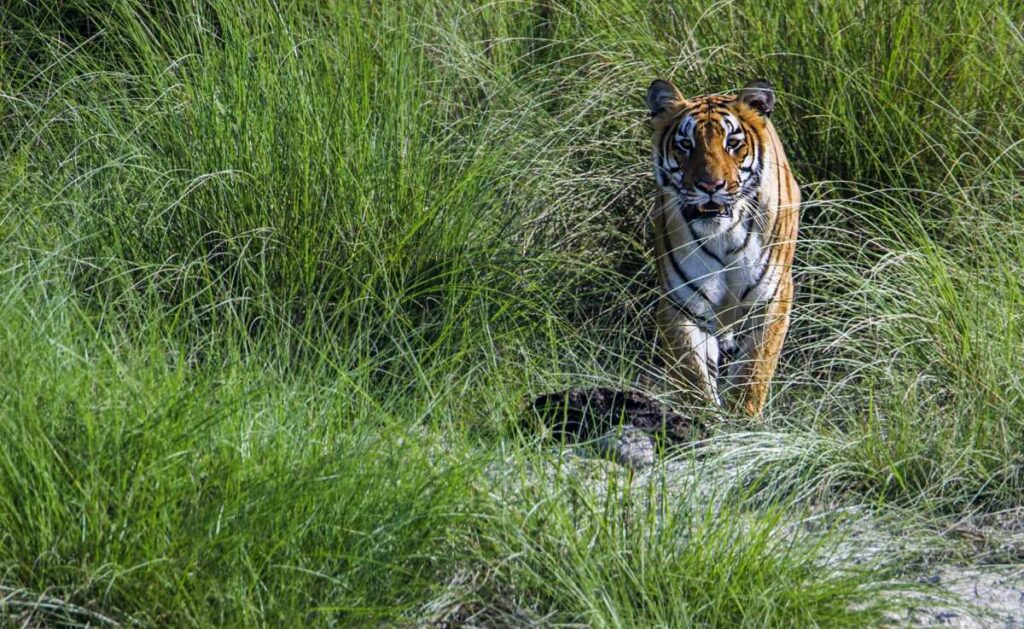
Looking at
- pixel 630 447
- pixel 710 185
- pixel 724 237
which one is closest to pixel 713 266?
pixel 724 237

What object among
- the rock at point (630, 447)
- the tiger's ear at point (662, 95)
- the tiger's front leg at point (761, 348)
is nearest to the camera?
the rock at point (630, 447)

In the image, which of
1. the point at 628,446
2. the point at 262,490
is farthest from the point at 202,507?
the point at 628,446

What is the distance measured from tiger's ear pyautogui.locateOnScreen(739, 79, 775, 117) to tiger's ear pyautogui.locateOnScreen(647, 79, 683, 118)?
207mm

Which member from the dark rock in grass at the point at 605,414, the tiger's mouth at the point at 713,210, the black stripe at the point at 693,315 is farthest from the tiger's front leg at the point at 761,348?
the dark rock in grass at the point at 605,414

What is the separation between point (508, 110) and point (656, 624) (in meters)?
2.62

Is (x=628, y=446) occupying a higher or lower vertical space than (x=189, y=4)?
lower

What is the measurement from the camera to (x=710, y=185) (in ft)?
15.0

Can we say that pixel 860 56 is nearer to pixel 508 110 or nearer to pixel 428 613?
pixel 508 110

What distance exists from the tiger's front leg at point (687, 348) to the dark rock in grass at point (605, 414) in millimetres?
521

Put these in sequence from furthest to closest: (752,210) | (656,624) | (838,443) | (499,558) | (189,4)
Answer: (189,4) → (752,210) → (838,443) → (499,558) → (656,624)

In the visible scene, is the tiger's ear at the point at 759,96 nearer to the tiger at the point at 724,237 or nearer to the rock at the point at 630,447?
the tiger at the point at 724,237

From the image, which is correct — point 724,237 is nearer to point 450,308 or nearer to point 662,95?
point 662,95

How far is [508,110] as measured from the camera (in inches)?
202

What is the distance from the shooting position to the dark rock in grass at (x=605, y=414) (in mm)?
3873
